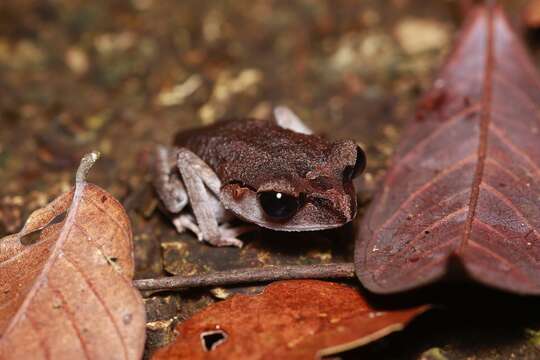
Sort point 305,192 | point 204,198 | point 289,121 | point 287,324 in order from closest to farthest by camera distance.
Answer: point 287,324, point 305,192, point 204,198, point 289,121

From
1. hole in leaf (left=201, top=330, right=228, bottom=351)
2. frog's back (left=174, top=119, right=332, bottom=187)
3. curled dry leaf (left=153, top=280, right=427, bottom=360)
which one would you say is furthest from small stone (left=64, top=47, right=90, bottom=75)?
hole in leaf (left=201, top=330, right=228, bottom=351)

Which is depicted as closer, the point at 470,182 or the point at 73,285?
the point at 73,285

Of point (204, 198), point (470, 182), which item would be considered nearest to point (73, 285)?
point (204, 198)

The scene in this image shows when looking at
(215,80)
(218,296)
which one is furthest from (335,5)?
(218,296)

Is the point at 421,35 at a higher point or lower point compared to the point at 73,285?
higher

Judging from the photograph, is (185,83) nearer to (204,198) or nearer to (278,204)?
(204,198)

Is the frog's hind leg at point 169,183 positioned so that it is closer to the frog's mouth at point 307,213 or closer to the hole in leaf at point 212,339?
the frog's mouth at point 307,213

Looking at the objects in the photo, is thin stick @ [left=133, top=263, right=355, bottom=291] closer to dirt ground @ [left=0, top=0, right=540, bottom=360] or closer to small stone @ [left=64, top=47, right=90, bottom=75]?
dirt ground @ [left=0, top=0, right=540, bottom=360]
